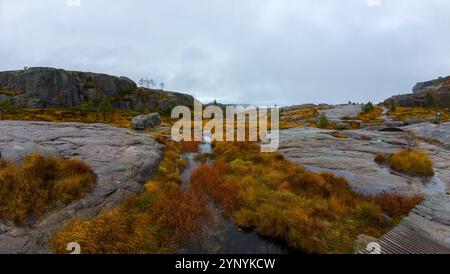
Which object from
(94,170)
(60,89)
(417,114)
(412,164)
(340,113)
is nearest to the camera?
(94,170)

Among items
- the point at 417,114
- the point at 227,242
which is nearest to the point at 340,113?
the point at 417,114

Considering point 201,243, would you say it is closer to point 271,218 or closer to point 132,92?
point 271,218

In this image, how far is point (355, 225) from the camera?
9633 millimetres

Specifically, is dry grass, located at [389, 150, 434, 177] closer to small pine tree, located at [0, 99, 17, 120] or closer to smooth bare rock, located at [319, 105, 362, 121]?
smooth bare rock, located at [319, 105, 362, 121]

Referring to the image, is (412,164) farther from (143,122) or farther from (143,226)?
(143,122)

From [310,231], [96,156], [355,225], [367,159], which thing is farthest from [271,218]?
[367,159]

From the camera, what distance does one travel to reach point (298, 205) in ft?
36.0

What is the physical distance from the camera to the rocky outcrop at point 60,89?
105 meters

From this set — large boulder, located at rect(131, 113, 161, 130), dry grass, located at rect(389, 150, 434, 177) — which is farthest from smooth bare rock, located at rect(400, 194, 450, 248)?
large boulder, located at rect(131, 113, 161, 130)

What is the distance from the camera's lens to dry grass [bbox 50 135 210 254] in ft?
24.1

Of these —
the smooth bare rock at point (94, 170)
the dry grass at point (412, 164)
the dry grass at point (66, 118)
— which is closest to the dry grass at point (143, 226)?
the smooth bare rock at point (94, 170)

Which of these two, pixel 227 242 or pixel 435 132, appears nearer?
pixel 227 242

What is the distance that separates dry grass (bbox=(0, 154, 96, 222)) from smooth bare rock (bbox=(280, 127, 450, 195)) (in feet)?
51.1

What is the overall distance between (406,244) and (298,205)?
4157 millimetres
